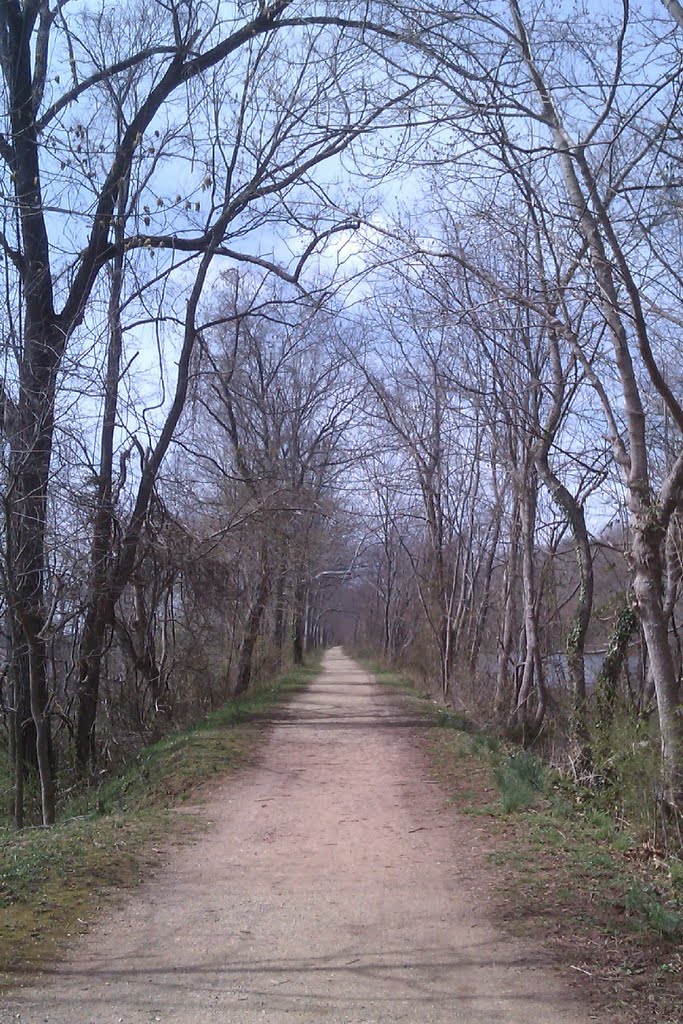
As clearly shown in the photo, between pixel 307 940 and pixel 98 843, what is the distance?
2904 millimetres

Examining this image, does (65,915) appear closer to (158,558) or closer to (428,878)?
(428,878)

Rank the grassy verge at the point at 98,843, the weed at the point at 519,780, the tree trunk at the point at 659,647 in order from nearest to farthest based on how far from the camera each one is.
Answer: the grassy verge at the point at 98,843 < the tree trunk at the point at 659,647 < the weed at the point at 519,780

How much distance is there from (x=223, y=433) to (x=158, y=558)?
7.51 m

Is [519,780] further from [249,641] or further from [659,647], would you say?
[249,641]

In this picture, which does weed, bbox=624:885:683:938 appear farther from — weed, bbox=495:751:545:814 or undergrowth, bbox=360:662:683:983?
weed, bbox=495:751:545:814

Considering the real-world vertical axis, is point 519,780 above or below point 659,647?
below

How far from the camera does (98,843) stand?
8016 mm

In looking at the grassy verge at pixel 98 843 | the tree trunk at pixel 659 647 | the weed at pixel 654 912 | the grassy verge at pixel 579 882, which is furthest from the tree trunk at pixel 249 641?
the weed at pixel 654 912

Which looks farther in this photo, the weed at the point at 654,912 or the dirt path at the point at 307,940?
the weed at the point at 654,912

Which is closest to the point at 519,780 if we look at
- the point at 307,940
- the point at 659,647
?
the point at 659,647

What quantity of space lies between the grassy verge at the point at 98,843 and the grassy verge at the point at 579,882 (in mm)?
2664

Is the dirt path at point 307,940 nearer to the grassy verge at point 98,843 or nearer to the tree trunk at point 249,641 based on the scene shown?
the grassy verge at point 98,843

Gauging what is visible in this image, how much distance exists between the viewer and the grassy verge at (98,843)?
19.5 feet

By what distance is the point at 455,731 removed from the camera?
1465 cm
